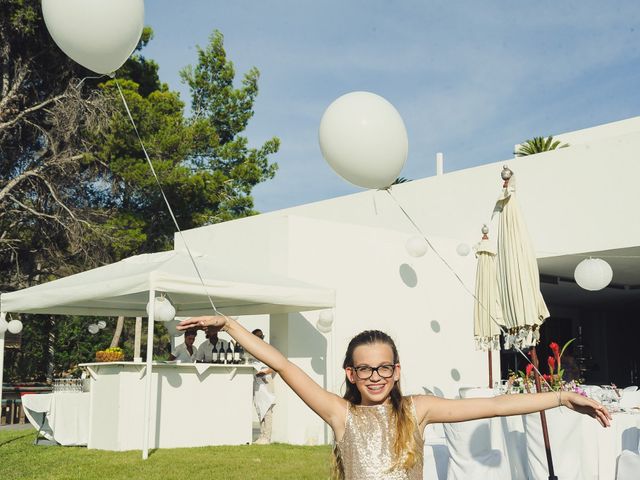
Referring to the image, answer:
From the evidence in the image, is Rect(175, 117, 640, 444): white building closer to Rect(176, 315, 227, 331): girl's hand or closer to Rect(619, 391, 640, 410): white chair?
Rect(619, 391, 640, 410): white chair

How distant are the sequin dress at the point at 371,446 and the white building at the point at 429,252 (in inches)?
283

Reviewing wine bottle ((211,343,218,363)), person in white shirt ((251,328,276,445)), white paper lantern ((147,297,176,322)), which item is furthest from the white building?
white paper lantern ((147,297,176,322))

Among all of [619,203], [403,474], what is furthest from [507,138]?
[403,474]

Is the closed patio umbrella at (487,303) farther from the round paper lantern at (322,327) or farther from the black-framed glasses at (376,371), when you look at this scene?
the black-framed glasses at (376,371)

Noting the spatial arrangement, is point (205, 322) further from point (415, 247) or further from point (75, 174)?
point (75, 174)

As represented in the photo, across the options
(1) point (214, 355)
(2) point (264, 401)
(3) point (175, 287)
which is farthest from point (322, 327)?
(3) point (175, 287)

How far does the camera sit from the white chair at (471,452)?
222 inches

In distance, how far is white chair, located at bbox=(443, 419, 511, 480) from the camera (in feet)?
18.5

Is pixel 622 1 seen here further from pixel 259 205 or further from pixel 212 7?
pixel 259 205

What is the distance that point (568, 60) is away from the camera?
53.5ft

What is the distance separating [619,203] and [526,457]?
8.25m

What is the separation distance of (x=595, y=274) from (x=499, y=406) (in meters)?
8.93

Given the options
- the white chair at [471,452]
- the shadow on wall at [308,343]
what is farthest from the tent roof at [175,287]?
the white chair at [471,452]

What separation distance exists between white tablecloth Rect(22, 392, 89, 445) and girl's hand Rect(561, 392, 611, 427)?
28.5 ft
